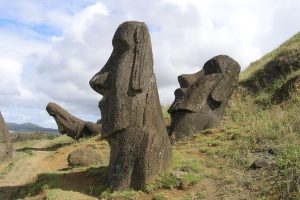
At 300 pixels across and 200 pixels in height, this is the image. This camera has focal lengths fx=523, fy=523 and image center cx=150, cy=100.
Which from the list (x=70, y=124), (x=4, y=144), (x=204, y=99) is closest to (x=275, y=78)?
(x=204, y=99)

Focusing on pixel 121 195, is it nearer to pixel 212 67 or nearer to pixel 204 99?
pixel 204 99

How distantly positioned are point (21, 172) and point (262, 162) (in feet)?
27.9

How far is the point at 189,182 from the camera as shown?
32.0 ft

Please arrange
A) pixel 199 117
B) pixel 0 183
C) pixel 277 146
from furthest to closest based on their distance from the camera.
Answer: pixel 199 117
pixel 0 183
pixel 277 146

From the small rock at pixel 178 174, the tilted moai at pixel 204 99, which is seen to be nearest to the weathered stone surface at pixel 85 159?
the tilted moai at pixel 204 99

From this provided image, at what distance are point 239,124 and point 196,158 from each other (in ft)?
12.7

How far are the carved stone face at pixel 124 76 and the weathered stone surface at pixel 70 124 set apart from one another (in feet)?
37.3

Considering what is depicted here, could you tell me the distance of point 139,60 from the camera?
1038 cm

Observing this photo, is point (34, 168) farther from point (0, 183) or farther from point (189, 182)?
point (189, 182)

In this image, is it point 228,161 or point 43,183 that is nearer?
point 228,161

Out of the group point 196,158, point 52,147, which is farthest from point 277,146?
point 52,147

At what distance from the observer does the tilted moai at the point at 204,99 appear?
14.8 metres

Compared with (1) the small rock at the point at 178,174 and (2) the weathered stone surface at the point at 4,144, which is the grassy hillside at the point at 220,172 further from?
(2) the weathered stone surface at the point at 4,144

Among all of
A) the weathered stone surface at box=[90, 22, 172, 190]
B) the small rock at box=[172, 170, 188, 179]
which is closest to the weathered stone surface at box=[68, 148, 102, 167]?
the weathered stone surface at box=[90, 22, 172, 190]
